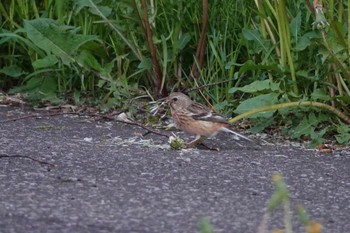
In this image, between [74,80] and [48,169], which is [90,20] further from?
[48,169]

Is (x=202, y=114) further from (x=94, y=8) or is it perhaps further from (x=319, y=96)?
(x=94, y=8)

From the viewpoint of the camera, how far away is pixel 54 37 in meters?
7.45

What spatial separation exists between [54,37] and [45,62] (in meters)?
0.20

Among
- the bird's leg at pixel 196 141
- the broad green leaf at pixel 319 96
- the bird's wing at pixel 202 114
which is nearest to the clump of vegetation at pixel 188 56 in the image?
the broad green leaf at pixel 319 96

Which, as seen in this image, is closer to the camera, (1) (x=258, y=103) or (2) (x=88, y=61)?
(1) (x=258, y=103)

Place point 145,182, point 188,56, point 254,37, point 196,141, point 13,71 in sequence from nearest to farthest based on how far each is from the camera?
point 145,182, point 196,141, point 254,37, point 188,56, point 13,71

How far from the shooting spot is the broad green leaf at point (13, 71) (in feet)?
25.9

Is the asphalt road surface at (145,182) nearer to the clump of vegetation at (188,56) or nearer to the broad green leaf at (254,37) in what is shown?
the clump of vegetation at (188,56)

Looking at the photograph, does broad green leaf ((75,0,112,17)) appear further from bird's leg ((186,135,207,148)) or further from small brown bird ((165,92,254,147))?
bird's leg ((186,135,207,148))

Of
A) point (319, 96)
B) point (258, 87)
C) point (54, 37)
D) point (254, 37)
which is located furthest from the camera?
point (54, 37)

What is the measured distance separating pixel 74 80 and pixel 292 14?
1.73 m

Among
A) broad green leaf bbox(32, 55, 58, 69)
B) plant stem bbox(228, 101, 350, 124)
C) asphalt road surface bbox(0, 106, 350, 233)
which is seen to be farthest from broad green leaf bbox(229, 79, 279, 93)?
broad green leaf bbox(32, 55, 58, 69)

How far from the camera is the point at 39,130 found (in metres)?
6.70

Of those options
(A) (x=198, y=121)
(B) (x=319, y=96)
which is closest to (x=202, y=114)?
(A) (x=198, y=121)
